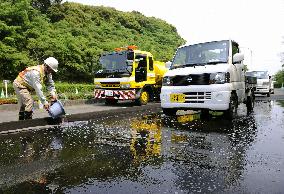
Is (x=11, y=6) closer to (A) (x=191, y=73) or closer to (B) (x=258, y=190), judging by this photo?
(A) (x=191, y=73)

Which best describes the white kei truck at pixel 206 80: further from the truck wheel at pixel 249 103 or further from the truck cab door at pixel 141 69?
the truck cab door at pixel 141 69

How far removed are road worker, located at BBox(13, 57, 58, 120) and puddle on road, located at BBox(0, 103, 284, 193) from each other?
85 centimetres

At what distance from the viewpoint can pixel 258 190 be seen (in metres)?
3.04

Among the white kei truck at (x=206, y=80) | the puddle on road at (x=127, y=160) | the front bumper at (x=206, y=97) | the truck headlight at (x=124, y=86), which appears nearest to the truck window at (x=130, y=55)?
the truck headlight at (x=124, y=86)

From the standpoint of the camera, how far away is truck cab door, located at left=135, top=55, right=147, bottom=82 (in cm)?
1587

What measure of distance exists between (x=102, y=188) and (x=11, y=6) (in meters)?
21.2

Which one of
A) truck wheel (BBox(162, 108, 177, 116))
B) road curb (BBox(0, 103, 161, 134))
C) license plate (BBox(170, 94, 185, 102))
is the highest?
license plate (BBox(170, 94, 185, 102))

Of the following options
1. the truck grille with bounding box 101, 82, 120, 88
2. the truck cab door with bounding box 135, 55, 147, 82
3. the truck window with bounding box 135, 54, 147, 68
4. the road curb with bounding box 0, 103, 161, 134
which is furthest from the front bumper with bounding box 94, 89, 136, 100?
the road curb with bounding box 0, 103, 161, 134

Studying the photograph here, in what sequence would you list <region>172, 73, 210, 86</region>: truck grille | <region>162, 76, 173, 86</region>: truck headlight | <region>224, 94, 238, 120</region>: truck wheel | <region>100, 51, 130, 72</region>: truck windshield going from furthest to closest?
<region>100, 51, 130, 72</region>: truck windshield < <region>162, 76, 173, 86</region>: truck headlight < <region>224, 94, 238, 120</region>: truck wheel < <region>172, 73, 210, 86</region>: truck grille

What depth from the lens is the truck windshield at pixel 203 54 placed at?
29.4 ft

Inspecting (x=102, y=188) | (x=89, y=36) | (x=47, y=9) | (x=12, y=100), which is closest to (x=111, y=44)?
(x=89, y=36)

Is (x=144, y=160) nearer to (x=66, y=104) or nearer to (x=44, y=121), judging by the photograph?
(x=44, y=121)

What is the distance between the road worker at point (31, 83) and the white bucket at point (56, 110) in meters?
0.20

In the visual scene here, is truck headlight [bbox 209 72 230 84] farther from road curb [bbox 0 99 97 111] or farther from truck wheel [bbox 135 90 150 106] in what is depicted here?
road curb [bbox 0 99 97 111]
